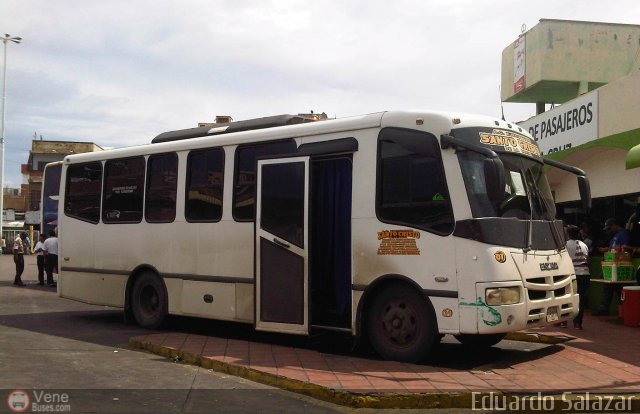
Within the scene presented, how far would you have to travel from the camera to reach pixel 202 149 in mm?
10922

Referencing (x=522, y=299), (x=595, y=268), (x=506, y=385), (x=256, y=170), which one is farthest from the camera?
(x=595, y=268)

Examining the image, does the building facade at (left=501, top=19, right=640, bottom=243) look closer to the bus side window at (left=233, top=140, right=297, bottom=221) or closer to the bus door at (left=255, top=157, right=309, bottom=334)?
the bus door at (left=255, top=157, right=309, bottom=334)

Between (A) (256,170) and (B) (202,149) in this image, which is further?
(B) (202,149)

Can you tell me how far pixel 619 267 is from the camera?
1260 cm

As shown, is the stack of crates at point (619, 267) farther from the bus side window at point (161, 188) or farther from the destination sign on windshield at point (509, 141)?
the bus side window at point (161, 188)

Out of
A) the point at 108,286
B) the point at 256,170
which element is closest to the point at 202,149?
the point at 256,170

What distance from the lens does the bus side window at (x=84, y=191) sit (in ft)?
41.9

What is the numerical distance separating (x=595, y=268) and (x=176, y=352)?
8916 millimetres

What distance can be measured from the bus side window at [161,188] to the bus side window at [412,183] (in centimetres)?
409

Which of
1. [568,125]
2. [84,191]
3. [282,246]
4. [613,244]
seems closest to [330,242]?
[282,246]

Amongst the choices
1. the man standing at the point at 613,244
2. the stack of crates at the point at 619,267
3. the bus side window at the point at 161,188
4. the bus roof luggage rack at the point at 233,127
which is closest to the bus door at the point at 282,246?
the bus roof luggage rack at the point at 233,127

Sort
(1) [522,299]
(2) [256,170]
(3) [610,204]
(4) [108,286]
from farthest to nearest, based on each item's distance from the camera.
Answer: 1. (3) [610,204]
2. (4) [108,286]
3. (2) [256,170]
4. (1) [522,299]

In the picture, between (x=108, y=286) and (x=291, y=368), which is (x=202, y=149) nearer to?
(x=108, y=286)

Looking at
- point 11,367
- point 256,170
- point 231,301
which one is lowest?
point 11,367
